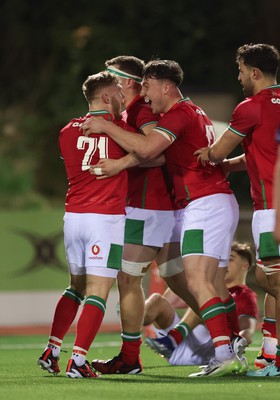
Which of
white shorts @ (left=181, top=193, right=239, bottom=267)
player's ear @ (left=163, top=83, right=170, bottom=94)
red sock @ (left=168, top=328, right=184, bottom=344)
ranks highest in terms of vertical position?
player's ear @ (left=163, top=83, right=170, bottom=94)

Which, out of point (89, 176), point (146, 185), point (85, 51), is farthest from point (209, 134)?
point (85, 51)

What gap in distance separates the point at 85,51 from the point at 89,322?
1571 cm

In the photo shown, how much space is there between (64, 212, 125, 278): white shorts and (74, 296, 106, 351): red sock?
0.71 feet

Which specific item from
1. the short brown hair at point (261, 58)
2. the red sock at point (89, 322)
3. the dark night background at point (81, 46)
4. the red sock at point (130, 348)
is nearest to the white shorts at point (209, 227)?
the red sock at point (89, 322)

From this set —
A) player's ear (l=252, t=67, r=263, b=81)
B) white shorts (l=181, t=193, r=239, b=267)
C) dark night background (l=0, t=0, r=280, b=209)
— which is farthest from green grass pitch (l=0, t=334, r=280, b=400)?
dark night background (l=0, t=0, r=280, b=209)

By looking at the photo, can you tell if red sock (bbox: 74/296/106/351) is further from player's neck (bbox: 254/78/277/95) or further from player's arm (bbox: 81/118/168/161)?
player's neck (bbox: 254/78/277/95)

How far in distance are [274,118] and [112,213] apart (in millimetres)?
1285

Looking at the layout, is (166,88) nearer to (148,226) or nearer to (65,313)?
(148,226)

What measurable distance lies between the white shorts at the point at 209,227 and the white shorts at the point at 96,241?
1.53 feet

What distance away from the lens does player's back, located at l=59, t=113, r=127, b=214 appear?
7.66m

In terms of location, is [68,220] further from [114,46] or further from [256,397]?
[114,46]

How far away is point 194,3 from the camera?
2302 centimetres

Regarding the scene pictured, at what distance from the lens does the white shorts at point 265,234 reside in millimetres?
7348

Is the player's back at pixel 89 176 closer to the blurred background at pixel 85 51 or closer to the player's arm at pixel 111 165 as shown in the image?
the player's arm at pixel 111 165
